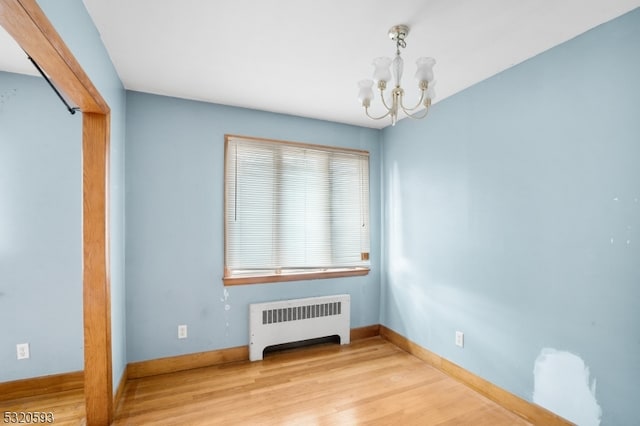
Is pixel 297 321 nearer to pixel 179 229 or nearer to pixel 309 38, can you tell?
pixel 179 229

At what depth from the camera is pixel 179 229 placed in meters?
2.71

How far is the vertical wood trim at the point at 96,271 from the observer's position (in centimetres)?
187

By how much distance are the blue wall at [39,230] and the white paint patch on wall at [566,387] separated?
3.42m

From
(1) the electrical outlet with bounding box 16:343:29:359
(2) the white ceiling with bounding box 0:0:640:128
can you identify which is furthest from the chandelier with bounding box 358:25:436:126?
(1) the electrical outlet with bounding box 16:343:29:359

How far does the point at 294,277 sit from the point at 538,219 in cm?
213

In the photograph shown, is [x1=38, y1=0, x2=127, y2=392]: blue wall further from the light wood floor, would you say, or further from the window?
the window

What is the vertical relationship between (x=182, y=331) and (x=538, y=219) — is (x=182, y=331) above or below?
below

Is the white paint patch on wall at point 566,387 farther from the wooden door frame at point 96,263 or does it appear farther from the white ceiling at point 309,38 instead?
the wooden door frame at point 96,263

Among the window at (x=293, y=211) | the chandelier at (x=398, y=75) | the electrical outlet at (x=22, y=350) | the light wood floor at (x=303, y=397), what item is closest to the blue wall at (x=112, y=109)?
the light wood floor at (x=303, y=397)

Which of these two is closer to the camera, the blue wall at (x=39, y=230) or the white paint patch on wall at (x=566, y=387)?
the white paint patch on wall at (x=566, y=387)

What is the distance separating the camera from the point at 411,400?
227 centimetres

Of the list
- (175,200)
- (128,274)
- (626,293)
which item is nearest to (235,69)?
(175,200)

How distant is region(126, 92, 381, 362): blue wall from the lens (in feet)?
8.46

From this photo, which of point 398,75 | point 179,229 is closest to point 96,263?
point 179,229
